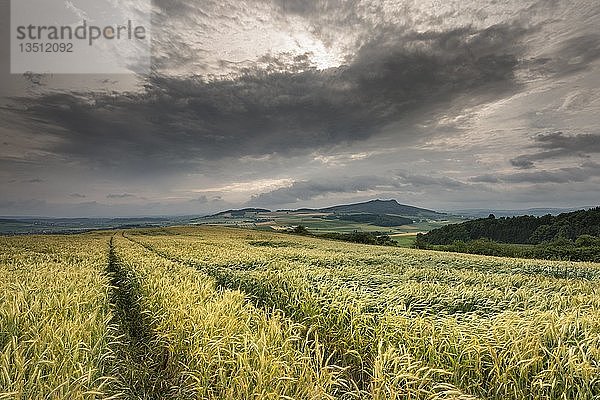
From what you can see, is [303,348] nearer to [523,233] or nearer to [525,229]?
[523,233]

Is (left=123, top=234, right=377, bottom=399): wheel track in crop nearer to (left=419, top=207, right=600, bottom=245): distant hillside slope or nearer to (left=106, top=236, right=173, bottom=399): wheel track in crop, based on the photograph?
(left=106, top=236, right=173, bottom=399): wheel track in crop

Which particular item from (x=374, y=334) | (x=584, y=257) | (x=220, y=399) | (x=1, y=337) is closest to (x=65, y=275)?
(x=1, y=337)

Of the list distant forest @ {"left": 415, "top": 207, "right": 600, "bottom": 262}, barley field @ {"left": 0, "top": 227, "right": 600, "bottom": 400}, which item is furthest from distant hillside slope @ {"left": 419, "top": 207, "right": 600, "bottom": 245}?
barley field @ {"left": 0, "top": 227, "right": 600, "bottom": 400}

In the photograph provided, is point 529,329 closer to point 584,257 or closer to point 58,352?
point 58,352

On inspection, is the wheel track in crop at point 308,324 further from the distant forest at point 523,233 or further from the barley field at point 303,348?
the distant forest at point 523,233

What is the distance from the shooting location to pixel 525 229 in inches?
4063

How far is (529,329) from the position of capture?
16.7 feet

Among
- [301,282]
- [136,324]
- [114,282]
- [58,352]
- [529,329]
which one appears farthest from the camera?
[114,282]

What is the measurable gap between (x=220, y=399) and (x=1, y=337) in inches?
163

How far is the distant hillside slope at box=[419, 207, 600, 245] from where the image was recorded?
306 ft

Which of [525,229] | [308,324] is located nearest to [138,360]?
[308,324]

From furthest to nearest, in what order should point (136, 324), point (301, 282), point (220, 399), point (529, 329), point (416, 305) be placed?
point (301, 282)
point (136, 324)
point (416, 305)
point (529, 329)
point (220, 399)

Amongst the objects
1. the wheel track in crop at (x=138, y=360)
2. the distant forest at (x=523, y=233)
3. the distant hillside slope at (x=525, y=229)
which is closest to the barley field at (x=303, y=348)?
the wheel track in crop at (x=138, y=360)

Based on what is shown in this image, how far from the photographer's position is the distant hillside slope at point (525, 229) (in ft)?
306
